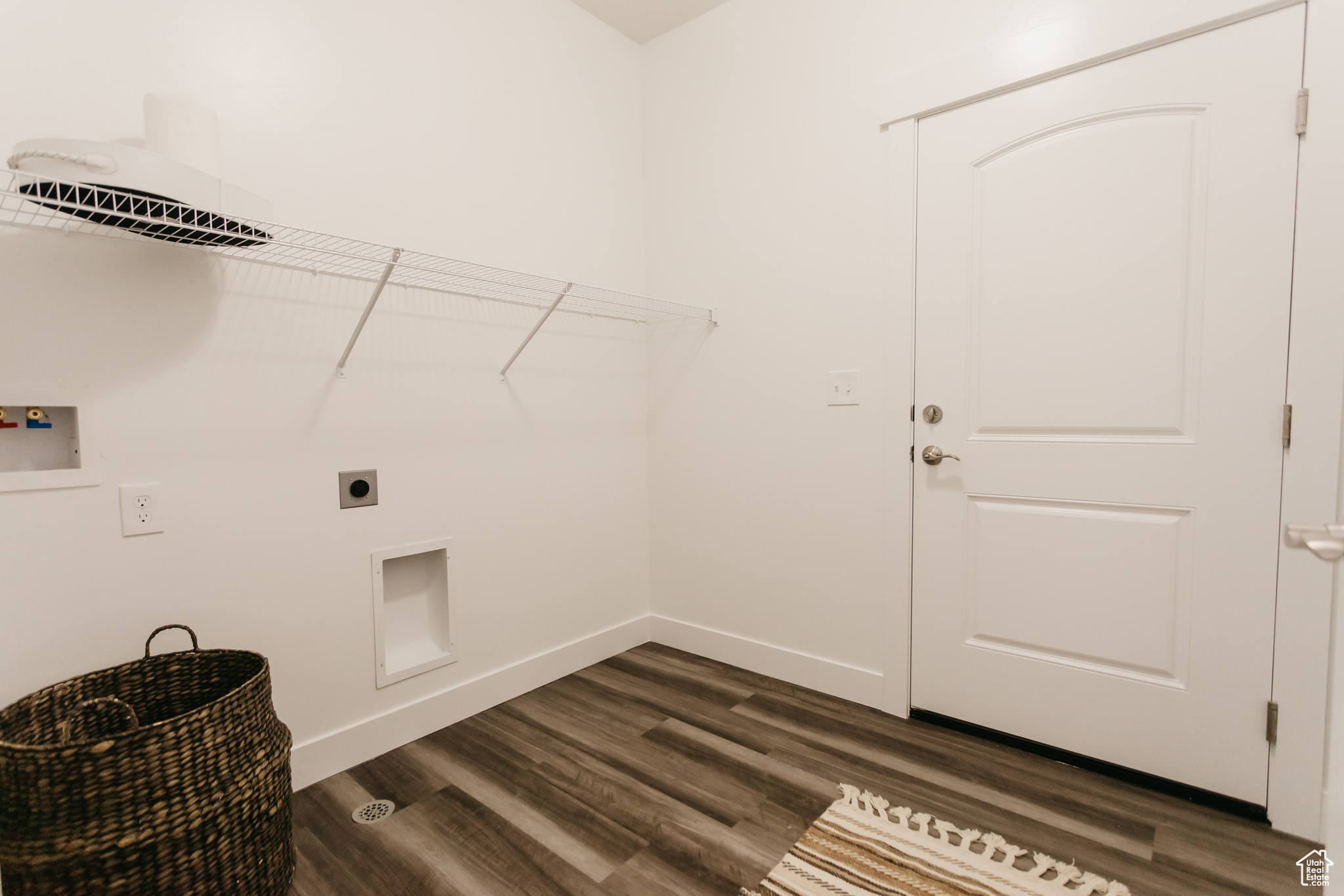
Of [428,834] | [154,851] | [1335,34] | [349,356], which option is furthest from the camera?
[349,356]

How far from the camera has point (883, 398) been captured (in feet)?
6.57

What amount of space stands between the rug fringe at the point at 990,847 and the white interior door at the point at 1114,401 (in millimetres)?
475

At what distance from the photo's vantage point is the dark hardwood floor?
1.33 meters

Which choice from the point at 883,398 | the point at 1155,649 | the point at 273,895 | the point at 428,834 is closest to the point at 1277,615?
the point at 1155,649

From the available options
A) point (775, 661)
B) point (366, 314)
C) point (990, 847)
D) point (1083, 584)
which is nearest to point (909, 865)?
point (990, 847)

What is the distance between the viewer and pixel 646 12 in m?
2.40

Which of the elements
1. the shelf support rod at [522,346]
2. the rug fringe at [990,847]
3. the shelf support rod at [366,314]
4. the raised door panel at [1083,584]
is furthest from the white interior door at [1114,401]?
the shelf support rod at [366,314]

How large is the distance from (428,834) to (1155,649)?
1812 mm

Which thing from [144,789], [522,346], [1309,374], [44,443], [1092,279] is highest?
[1092,279]

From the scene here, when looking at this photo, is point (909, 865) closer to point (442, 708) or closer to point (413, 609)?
point (442, 708)

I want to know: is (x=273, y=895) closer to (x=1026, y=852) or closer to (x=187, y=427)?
(x=187, y=427)

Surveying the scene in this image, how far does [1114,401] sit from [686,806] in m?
1.48

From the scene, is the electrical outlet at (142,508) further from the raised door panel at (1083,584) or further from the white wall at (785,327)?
the raised door panel at (1083,584)

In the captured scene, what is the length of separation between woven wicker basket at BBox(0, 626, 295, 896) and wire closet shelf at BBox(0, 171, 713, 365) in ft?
2.66
